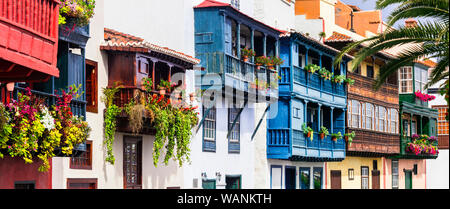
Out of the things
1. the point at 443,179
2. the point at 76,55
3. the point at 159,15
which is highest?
the point at 159,15

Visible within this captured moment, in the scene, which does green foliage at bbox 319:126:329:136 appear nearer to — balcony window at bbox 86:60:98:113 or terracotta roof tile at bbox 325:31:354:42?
terracotta roof tile at bbox 325:31:354:42

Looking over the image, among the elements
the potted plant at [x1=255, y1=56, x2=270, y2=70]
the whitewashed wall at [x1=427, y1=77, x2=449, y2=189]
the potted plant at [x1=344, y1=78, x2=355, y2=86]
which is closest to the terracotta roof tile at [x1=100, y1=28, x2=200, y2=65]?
the potted plant at [x1=255, y1=56, x2=270, y2=70]

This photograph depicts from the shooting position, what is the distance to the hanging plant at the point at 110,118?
2403 centimetres

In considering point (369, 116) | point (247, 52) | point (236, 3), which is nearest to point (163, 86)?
point (247, 52)

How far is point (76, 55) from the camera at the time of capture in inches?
879

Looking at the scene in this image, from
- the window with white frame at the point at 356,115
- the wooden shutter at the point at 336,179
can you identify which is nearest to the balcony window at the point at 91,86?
the wooden shutter at the point at 336,179

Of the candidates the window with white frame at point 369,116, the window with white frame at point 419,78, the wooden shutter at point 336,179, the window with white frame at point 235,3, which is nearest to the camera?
the window with white frame at point 235,3

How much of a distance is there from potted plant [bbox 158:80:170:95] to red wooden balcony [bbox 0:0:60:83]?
8.91 metres

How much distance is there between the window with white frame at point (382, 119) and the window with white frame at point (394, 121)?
910mm

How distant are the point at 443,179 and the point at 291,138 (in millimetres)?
22798

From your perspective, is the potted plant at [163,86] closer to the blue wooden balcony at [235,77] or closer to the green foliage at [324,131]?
the blue wooden balcony at [235,77]

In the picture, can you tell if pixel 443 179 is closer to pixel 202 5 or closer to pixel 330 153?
pixel 330 153

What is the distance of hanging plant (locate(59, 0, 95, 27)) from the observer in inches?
824
